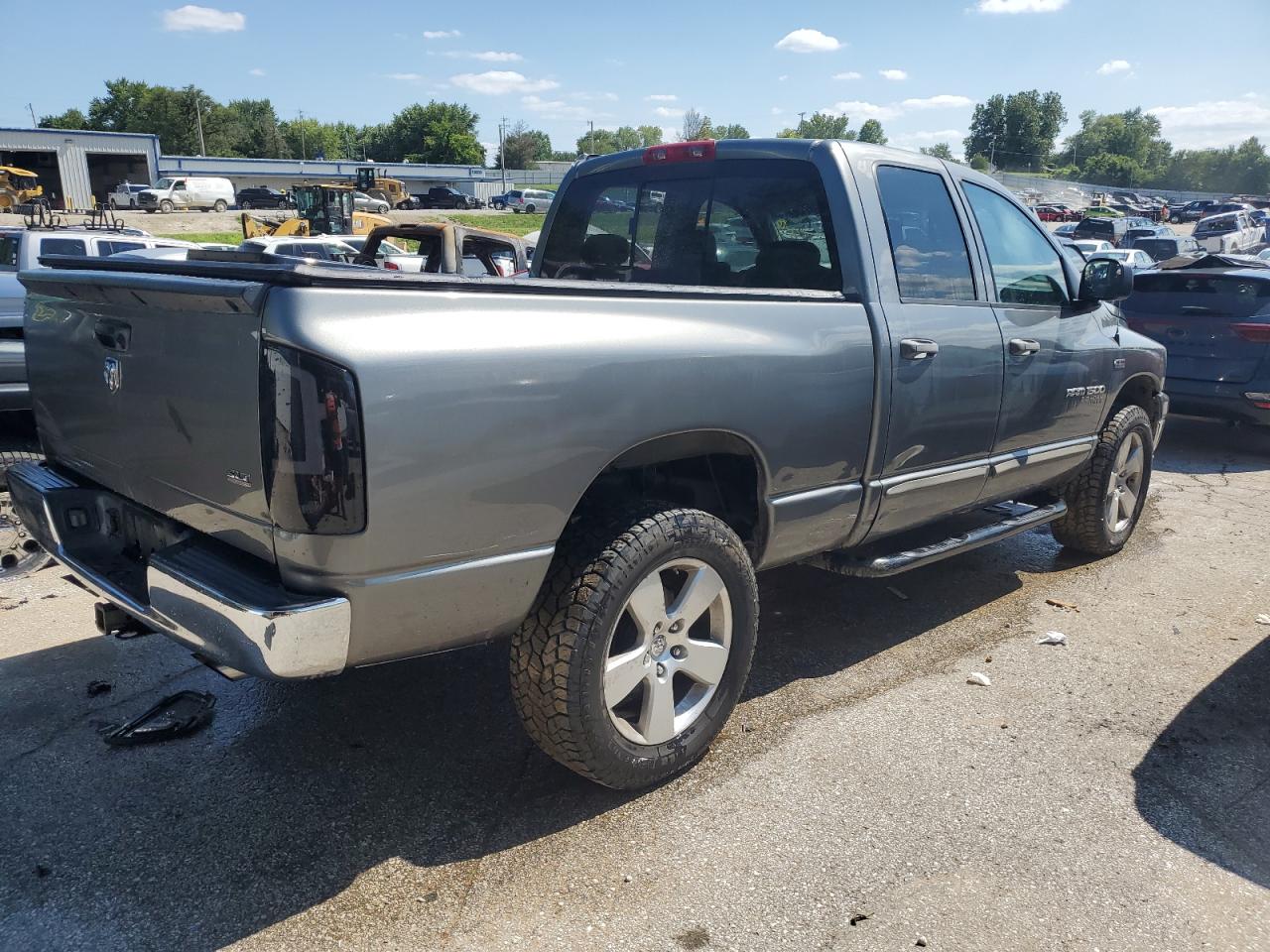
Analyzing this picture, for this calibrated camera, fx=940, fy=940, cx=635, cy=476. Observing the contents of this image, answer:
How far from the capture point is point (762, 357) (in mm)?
2967

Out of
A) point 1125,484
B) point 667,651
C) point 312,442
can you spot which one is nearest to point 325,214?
point 1125,484

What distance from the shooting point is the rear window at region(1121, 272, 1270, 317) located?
26.0 ft

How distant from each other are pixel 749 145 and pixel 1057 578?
118 inches

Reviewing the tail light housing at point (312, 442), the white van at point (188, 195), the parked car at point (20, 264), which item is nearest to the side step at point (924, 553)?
the tail light housing at point (312, 442)

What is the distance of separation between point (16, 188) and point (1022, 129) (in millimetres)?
133395

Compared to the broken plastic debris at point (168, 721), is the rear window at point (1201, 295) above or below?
above

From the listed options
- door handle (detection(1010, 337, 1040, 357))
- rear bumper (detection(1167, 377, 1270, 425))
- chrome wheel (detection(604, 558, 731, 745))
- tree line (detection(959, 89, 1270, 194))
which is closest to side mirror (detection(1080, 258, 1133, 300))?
door handle (detection(1010, 337, 1040, 357))

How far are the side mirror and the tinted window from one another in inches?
408

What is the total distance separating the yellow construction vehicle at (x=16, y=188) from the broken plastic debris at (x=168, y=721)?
4221 centimetres

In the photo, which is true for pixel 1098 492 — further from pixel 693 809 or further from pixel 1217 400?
pixel 1217 400

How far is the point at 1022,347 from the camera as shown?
4000 mm

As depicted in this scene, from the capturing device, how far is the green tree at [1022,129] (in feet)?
454

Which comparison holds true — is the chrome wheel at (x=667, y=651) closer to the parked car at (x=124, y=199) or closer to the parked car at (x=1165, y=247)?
the parked car at (x=1165, y=247)

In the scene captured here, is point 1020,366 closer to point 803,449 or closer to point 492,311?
point 803,449
